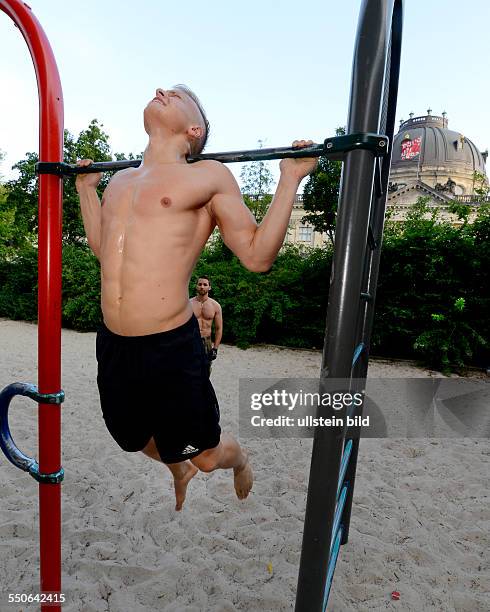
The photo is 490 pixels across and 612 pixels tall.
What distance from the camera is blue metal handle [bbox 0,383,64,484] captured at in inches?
49.8

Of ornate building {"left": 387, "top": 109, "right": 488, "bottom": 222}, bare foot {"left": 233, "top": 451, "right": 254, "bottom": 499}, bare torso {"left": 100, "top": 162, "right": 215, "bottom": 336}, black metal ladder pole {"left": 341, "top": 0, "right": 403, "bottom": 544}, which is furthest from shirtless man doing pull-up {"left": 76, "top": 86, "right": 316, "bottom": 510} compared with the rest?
ornate building {"left": 387, "top": 109, "right": 488, "bottom": 222}

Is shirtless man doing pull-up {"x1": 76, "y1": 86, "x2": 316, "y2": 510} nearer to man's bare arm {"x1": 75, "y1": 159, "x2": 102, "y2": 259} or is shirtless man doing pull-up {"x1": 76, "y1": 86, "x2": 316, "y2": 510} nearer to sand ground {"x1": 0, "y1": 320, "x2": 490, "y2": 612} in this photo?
man's bare arm {"x1": 75, "y1": 159, "x2": 102, "y2": 259}

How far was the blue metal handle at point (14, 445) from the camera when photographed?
4.15ft

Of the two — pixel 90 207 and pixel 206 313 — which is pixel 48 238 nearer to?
pixel 90 207

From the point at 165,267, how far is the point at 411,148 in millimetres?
53982

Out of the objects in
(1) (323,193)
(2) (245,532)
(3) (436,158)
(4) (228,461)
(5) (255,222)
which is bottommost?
(2) (245,532)

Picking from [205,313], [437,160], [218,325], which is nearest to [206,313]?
[205,313]

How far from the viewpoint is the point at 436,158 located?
46719 mm

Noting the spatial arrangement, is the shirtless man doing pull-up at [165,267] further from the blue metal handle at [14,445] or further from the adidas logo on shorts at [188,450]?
the blue metal handle at [14,445]

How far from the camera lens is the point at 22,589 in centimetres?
195

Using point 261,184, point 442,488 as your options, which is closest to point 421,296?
point 442,488

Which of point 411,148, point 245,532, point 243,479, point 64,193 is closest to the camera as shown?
point 243,479

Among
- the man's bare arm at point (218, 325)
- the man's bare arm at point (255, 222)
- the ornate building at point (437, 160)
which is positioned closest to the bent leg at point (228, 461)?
the man's bare arm at point (255, 222)

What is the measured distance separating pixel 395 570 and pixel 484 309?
6120mm
